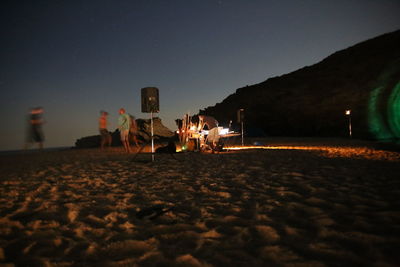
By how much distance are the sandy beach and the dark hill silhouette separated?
18710mm

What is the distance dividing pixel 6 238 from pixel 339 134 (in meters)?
26.2

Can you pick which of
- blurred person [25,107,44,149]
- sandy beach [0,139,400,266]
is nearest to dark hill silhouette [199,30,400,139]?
sandy beach [0,139,400,266]

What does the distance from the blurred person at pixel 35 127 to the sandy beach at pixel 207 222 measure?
6.92 metres

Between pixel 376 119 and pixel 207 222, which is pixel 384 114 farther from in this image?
pixel 207 222

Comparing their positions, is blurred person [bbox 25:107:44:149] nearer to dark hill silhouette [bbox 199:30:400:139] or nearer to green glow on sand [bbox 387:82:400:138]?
dark hill silhouette [bbox 199:30:400:139]

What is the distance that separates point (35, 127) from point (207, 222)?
35.9ft

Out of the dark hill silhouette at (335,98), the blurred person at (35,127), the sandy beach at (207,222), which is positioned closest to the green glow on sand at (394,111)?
the dark hill silhouette at (335,98)

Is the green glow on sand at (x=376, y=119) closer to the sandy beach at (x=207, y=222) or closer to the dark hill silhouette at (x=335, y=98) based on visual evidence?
the dark hill silhouette at (x=335, y=98)

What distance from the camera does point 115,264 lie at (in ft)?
6.60

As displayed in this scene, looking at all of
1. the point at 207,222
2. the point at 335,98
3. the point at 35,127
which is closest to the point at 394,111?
the point at 335,98

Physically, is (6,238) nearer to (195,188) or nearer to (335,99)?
(195,188)

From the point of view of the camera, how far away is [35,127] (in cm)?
1084

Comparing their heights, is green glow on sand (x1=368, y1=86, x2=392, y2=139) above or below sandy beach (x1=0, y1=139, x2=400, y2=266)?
above

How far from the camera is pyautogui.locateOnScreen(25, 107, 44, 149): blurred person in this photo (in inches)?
422
